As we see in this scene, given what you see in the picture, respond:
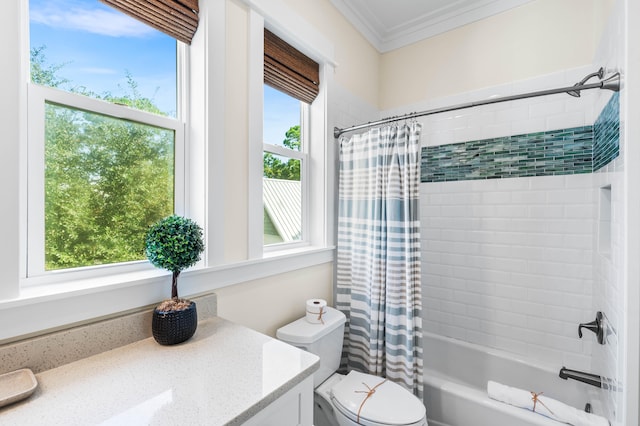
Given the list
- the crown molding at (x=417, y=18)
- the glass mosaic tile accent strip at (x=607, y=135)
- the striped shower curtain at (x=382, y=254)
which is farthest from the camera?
the crown molding at (x=417, y=18)

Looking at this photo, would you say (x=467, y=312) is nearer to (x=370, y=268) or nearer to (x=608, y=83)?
(x=370, y=268)

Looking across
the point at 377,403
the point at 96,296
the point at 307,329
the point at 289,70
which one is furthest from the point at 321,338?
the point at 289,70

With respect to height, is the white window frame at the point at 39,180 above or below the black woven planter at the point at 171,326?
Answer: above

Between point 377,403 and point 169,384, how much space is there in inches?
37.8

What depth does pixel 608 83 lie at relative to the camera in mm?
1256

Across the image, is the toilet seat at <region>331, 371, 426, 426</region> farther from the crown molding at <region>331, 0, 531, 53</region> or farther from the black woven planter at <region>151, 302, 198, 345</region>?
the crown molding at <region>331, 0, 531, 53</region>

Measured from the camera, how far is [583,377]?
1.58m

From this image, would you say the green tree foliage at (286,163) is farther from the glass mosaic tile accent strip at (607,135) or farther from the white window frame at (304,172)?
the glass mosaic tile accent strip at (607,135)

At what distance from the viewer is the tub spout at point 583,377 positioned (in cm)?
154

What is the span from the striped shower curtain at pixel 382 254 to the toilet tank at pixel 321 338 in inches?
9.4

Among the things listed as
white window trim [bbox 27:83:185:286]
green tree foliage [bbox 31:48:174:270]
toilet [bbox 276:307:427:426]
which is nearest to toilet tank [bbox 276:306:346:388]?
toilet [bbox 276:307:427:426]

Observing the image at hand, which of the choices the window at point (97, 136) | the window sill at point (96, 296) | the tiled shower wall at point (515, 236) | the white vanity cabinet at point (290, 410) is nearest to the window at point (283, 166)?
the window sill at point (96, 296)

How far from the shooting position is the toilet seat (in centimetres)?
125

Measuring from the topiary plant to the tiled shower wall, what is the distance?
1.87 m
